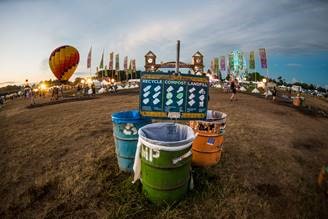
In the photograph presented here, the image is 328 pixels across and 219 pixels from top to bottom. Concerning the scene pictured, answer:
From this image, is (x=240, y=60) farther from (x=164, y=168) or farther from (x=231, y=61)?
(x=164, y=168)

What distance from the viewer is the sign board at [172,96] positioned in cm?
413

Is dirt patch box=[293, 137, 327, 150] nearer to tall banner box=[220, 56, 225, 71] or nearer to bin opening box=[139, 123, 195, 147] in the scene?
bin opening box=[139, 123, 195, 147]

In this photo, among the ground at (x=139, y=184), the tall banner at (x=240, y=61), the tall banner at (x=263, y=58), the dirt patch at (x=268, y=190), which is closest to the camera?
the ground at (x=139, y=184)

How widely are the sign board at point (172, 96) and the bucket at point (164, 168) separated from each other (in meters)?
0.65

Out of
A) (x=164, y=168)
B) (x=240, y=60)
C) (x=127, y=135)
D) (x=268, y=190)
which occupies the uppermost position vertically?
(x=240, y=60)

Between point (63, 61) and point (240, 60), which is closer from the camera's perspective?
point (63, 61)

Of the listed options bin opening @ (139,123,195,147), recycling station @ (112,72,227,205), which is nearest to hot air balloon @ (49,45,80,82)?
recycling station @ (112,72,227,205)

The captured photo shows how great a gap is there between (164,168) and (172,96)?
166cm

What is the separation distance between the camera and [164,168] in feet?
10.5

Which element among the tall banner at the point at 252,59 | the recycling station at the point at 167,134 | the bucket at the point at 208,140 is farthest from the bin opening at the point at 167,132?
the tall banner at the point at 252,59

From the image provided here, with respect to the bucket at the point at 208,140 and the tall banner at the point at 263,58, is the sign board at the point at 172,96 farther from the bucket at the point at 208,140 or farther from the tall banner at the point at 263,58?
the tall banner at the point at 263,58

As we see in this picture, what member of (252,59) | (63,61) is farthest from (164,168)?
(252,59)

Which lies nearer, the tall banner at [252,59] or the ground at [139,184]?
the ground at [139,184]

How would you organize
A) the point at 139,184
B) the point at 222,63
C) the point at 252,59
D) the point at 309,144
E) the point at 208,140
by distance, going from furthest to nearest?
the point at 222,63
the point at 252,59
the point at 309,144
the point at 208,140
the point at 139,184
